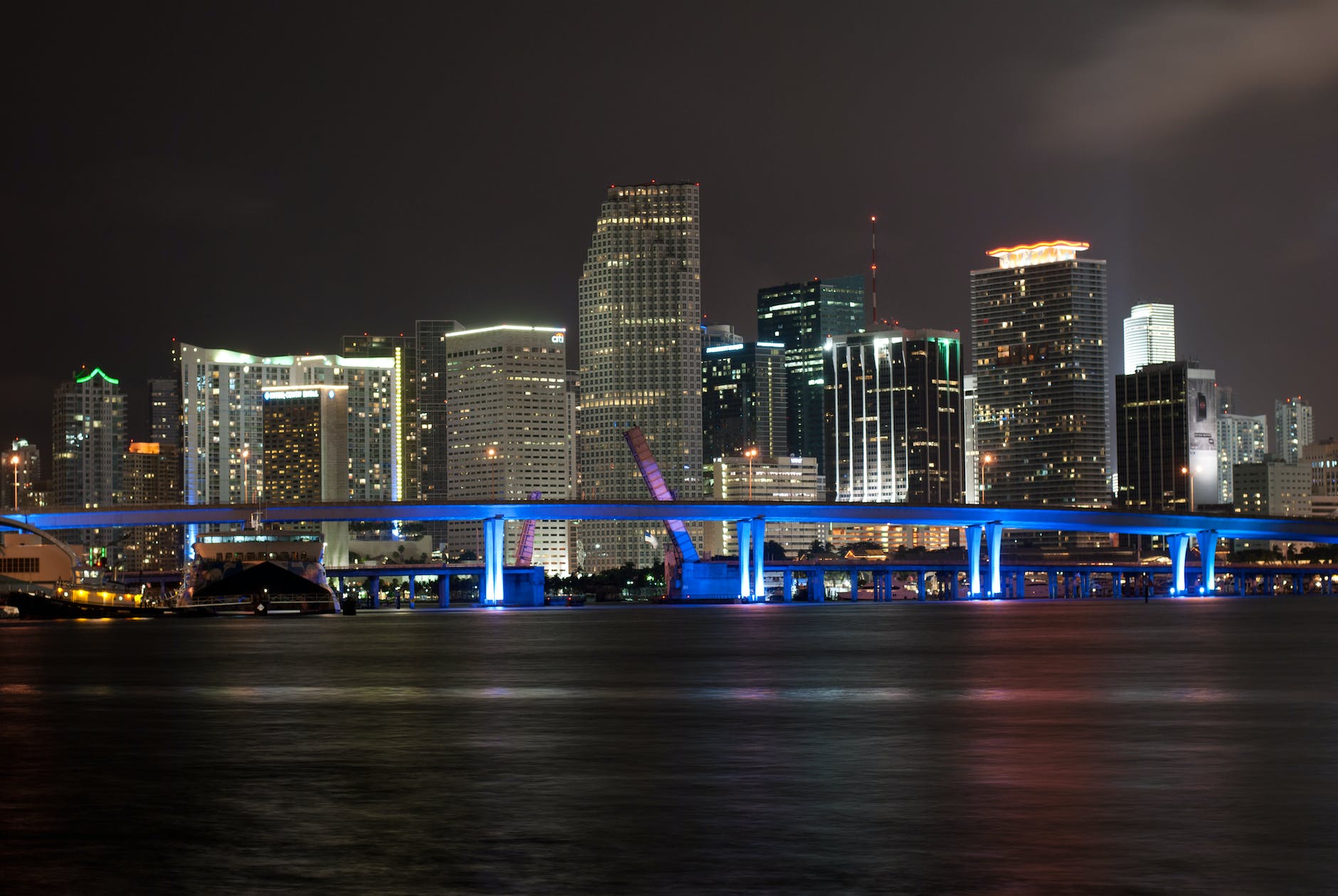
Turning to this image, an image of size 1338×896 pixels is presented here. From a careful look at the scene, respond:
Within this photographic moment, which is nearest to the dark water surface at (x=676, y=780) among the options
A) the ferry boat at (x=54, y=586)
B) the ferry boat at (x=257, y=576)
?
the ferry boat at (x=54, y=586)

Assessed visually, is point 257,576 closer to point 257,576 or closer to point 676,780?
point 257,576

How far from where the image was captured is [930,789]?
73.2 ft

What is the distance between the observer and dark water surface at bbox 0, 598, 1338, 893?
16469 millimetres

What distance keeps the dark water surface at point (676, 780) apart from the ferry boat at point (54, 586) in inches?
3657

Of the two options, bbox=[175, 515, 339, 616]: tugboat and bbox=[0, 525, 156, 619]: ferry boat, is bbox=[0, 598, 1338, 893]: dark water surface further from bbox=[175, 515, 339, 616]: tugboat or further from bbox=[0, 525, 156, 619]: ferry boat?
bbox=[175, 515, 339, 616]: tugboat

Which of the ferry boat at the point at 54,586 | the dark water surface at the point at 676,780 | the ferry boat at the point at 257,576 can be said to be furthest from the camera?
the ferry boat at the point at 257,576

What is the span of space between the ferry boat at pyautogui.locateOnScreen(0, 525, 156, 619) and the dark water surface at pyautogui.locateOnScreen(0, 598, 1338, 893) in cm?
9290

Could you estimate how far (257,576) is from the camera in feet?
528

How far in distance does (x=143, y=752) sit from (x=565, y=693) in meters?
16.5

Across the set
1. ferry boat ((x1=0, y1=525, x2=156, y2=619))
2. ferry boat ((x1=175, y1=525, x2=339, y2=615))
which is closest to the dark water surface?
ferry boat ((x1=0, y1=525, x2=156, y2=619))

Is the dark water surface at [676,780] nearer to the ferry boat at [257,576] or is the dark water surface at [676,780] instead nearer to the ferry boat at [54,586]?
the ferry boat at [54,586]

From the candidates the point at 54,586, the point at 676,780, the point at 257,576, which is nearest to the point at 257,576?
the point at 257,576

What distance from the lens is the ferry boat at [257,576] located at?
160 metres

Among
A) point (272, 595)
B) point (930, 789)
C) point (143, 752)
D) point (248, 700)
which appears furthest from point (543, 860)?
point (272, 595)
